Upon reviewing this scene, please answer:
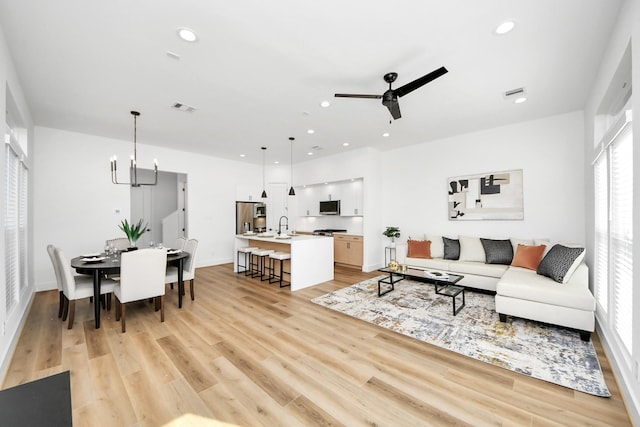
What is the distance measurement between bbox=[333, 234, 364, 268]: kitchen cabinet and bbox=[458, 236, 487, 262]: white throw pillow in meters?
2.17

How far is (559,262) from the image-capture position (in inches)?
134

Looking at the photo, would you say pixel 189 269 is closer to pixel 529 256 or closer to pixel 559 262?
pixel 559 262

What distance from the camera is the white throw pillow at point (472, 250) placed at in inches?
193

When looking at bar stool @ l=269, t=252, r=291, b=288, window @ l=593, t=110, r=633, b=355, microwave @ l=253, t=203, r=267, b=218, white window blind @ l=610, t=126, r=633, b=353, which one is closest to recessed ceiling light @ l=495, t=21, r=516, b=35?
window @ l=593, t=110, r=633, b=355

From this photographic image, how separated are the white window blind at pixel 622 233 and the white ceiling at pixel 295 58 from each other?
109 cm

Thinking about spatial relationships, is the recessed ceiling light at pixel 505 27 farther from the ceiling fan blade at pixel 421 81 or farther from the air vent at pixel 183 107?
the air vent at pixel 183 107

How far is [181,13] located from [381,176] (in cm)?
545

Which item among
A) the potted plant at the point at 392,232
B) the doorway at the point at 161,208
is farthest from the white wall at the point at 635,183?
the doorway at the point at 161,208

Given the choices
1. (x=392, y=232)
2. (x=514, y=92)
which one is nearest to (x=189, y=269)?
(x=392, y=232)

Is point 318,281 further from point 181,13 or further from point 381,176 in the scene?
point 181,13

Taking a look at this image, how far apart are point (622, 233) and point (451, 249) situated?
111 inches

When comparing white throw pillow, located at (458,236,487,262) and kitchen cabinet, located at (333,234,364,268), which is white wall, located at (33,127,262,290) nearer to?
kitchen cabinet, located at (333,234,364,268)

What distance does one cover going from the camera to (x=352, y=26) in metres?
2.31

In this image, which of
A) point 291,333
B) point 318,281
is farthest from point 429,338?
point 318,281
